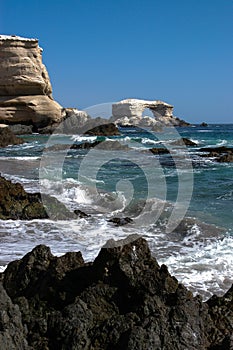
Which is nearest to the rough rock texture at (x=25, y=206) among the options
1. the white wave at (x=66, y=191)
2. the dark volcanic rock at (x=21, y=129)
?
the white wave at (x=66, y=191)

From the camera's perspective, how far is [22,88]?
174ft

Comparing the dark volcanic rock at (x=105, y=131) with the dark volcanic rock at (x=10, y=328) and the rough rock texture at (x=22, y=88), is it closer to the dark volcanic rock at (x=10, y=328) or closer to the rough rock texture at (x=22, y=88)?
the rough rock texture at (x=22, y=88)

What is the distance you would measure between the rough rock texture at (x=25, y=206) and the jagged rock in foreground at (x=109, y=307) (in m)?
5.09

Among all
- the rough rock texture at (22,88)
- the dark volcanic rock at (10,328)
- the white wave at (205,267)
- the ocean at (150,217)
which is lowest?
the white wave at (205,267)

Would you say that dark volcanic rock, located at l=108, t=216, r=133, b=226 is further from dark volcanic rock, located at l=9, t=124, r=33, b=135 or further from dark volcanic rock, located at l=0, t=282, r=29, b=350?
dark volcanic rock, located at l=9, t=124, r=33, b=135

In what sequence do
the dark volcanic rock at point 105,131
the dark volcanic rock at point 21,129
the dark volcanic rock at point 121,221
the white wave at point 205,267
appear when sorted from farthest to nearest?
the dark volcanic rock at point 105,131 < the dark volcanic rock at point 21,129 < the dark volcanic rock at point 121,221 < the white wave at point 205,267

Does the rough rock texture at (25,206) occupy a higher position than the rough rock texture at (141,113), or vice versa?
the rough rock texture at (141,113)

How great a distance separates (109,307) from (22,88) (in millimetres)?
51292

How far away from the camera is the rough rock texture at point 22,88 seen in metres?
52.6

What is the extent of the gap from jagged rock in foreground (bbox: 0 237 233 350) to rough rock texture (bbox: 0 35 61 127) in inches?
1934

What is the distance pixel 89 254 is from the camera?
749cm

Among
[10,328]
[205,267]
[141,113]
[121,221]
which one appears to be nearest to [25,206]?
[121,221]

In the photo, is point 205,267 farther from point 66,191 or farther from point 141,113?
point 141,113

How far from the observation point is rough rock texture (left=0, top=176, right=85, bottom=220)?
32.7ft
